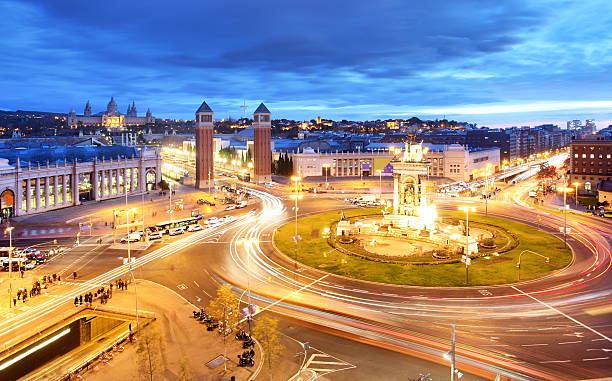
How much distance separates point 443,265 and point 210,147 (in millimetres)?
117962

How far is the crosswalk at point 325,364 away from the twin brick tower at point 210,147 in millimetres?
116739

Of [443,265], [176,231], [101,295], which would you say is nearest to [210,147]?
[176,231]

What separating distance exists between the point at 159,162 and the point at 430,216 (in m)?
101

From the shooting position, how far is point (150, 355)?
33.4 m

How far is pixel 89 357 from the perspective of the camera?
36.6 meters

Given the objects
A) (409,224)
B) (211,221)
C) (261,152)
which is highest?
(261,152)

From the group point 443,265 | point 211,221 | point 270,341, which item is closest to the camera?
point 270,341

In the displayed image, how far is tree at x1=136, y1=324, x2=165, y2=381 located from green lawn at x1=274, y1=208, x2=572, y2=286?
1113 inches

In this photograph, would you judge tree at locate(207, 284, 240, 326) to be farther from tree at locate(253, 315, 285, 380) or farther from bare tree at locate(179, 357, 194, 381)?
bare tree at locate(179, 357, 194, 381)

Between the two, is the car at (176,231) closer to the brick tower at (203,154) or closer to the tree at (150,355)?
the tree at (150,355)

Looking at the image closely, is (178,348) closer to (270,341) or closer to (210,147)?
(270,341)

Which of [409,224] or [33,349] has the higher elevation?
[409,224]

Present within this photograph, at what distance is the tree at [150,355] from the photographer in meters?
32.2

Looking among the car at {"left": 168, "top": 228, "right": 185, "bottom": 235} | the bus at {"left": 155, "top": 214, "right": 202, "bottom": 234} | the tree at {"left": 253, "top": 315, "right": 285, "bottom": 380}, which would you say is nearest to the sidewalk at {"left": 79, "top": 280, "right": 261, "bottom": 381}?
the tree at {"left": 253, "top": 315, "right": 285, "bottom": 380}
